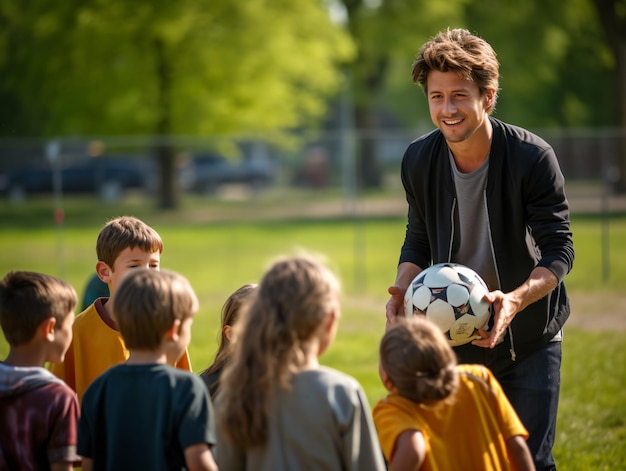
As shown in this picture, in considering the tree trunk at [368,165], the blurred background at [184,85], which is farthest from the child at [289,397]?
the tree trunk at [368,165]

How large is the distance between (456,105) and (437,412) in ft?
5.26

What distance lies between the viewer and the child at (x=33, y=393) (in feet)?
11.0

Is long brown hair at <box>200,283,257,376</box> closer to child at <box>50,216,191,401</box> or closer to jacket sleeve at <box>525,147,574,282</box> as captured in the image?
child at <box>50,216,191,401</box>

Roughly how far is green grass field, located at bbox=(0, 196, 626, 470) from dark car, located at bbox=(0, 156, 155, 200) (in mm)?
1542

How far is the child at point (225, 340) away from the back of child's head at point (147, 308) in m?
1.01

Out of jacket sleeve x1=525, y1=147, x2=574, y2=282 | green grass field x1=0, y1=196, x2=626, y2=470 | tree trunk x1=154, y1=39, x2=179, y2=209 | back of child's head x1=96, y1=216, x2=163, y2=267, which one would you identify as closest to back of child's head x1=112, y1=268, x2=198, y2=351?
back of child's head x1=96, y1=216, x2=163, y2=267

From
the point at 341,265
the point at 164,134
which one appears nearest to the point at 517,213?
the point at 341,265

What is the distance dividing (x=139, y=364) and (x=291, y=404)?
0.64 metres

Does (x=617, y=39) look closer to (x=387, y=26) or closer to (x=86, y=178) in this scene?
(x=387, y=26)

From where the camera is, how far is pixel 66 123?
29.9 meters

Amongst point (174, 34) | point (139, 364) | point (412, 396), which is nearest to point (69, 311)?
point (139, 364)

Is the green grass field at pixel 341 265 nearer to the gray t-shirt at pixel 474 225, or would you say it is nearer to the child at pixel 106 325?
the gray t-shirt at pixel 474 225

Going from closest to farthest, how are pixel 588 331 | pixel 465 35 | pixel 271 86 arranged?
pixel 465 35 → pixel 588 331 → pixel 271 86

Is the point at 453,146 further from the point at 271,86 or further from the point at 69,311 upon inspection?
the point at 271,86
